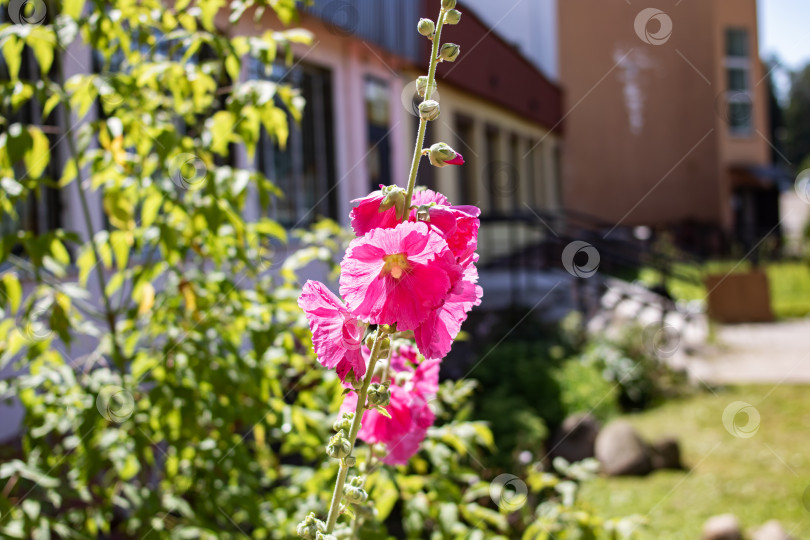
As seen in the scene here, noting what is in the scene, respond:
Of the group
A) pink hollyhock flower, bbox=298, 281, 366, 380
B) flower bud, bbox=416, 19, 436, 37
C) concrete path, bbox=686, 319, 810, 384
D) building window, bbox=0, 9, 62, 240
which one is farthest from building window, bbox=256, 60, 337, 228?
pink hollyhock flower, bbox=298, 281, 366, 380

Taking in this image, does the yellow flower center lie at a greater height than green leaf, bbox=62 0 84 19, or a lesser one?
greater

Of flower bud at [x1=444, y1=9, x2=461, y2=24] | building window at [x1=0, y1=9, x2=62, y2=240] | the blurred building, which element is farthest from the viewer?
the blurred building

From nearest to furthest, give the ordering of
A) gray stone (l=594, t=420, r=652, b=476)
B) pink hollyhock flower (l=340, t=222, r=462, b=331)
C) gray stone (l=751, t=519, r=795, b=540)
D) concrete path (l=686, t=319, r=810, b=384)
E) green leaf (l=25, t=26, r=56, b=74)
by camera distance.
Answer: pink hollyhock flower (l=340, t=222, r=462, b=331) < green leaf (l=25, t=26, r=56, b=74) < gray stone (l=751, t=519, r=795, b=540) < gray stone (l=594, t=420, r=652, b=476) < concrete path (l=686, t=319, r=810, b=384)

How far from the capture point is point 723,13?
19781 millimetres

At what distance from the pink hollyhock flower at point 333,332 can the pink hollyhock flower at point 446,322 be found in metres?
0.08

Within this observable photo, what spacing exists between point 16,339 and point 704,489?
4122 millimetres

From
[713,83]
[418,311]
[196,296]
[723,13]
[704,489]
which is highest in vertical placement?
[723,13]

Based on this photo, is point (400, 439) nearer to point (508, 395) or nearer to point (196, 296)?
point (196, 296)

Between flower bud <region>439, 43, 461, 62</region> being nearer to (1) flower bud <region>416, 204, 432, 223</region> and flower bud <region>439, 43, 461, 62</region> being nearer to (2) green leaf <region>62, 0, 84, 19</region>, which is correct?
(1) flower bud <region>416, 204, 432, 223</region>

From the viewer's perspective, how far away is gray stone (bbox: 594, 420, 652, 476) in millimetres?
5020

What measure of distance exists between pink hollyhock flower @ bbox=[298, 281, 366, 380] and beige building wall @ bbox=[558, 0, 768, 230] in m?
18.9

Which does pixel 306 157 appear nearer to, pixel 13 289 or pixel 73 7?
pixel 73 7

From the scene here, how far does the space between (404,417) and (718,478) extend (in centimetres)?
429

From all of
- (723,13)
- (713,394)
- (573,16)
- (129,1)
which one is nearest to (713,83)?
(723,13)
